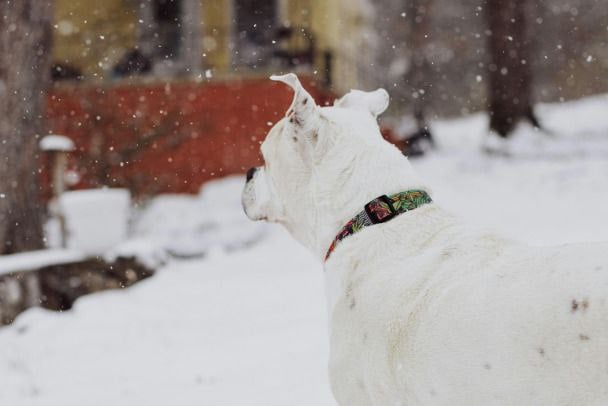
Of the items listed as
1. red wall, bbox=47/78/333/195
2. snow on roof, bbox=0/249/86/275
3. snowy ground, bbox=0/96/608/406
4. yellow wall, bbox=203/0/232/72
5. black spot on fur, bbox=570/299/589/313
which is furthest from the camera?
yellow wall, bbox=203/0/232/72

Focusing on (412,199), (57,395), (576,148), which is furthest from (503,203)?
(412,199)

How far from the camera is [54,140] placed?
328 inches

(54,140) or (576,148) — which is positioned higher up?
(54,140)

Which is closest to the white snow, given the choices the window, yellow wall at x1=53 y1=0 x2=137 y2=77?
the window

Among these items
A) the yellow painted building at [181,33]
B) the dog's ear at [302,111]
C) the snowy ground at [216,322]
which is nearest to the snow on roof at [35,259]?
the snowy ground at [216,322]

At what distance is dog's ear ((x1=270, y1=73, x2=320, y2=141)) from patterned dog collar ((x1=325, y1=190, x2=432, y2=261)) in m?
0.40

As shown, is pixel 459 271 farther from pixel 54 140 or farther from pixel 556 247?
pixel 54 140

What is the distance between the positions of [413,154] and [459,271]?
16.2 m

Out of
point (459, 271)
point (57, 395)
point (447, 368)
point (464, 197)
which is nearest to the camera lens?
point (447, 368)

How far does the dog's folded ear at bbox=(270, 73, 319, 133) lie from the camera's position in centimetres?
270

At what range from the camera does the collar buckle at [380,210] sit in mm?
2689

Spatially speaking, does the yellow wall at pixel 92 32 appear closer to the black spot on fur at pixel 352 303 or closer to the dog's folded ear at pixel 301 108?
the dog's folded ear at pixel 301 108

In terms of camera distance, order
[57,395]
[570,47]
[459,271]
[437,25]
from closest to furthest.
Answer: [459,271] → [57,395] → [570,47] → [437,25]

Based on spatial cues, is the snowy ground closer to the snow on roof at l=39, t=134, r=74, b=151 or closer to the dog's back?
the dog's back
